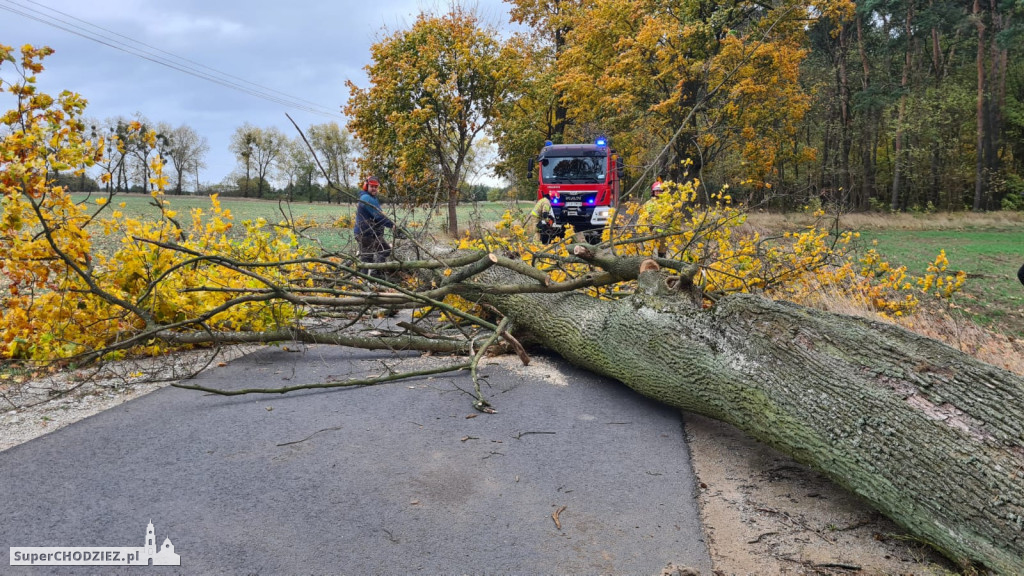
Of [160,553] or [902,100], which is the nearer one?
[160,553]

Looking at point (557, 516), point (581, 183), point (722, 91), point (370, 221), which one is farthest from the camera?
point (722, 91)

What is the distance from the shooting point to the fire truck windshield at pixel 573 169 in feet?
55.1

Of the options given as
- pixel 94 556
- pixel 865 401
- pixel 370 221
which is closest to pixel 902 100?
pixel 370 221

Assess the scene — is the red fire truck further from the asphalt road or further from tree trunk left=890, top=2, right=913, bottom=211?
tree trunk left=890, top=2, right=913, bottom=211

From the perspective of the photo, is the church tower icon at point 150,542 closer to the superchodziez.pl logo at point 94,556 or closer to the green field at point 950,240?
the superchodziez.pl logo at point 94,556

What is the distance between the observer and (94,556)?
241 centimetres

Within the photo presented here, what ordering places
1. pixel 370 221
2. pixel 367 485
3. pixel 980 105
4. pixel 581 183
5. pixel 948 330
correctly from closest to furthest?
pixel 367 485 < pixel 948 330 < pixel 370 221 < pixel 581 183 < pixel 980 105

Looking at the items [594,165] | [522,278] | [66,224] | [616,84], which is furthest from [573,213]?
[66,224]

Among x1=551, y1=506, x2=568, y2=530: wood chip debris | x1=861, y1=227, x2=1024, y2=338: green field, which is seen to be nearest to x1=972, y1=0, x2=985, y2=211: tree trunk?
x1=861, y1=227, x2=1024, y2=338: green field

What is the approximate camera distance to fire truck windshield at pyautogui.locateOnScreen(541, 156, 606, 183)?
1680 cm

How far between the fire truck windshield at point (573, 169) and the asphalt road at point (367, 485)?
12896mm

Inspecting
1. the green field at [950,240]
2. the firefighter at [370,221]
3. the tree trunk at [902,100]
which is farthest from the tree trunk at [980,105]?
the firefighter at [370,221]

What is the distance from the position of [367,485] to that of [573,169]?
14793mm

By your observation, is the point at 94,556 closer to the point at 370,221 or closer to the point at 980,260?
the point at 370,221
